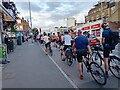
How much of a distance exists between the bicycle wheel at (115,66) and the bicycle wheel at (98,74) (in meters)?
0.75

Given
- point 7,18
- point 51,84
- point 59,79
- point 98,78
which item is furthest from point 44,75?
point 7,18

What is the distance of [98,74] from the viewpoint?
766 centimetres

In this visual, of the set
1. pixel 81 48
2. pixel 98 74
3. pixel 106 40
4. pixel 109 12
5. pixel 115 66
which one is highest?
pixel 109 12

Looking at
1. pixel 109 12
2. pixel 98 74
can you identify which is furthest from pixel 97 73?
pixel 109 12

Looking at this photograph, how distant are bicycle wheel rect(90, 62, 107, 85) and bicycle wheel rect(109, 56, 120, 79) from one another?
2.48 ft

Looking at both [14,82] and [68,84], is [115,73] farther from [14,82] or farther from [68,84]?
[14,82]

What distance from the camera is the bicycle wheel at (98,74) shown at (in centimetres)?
735

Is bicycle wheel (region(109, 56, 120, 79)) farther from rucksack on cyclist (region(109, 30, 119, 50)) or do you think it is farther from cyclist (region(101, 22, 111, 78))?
rucksack on cyclist (region(109, 30, 119, 50))

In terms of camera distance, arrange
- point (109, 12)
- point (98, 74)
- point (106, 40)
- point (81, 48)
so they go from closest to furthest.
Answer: point (98, 74), point (106, 40), point (81, 48), point (109, 12)

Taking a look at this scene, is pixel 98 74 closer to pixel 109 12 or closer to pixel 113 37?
pixel 113 37

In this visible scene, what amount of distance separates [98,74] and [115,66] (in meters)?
0.94

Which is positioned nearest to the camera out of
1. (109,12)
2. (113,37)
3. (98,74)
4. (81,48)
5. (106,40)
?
(98,74)

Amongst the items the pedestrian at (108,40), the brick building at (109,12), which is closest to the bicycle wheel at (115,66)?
the pedestrian at (108,40)

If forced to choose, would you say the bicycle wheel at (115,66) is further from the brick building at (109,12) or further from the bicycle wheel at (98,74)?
the brick building at (109,12)
